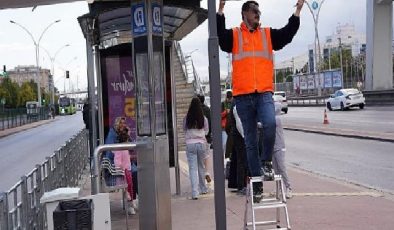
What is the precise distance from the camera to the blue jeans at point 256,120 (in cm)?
623

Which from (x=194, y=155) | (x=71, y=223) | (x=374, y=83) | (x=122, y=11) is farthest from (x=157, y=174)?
(x=374, y=83)

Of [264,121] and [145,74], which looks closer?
[264,121]

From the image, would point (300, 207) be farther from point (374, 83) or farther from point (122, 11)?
point (374, 83)

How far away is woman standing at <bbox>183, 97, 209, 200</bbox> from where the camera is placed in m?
11.2

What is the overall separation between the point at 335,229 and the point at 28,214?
3.76m

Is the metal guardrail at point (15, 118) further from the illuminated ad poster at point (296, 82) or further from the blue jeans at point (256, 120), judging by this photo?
the blue jeans at point (256, 120)

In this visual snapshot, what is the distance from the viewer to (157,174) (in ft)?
23.1

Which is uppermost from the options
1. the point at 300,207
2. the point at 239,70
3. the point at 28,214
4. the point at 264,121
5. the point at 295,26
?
the point at 295,26

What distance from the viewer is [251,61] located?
615cm

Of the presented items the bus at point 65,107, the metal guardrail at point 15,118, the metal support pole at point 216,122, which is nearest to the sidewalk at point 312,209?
the metal support pole at point 216,122

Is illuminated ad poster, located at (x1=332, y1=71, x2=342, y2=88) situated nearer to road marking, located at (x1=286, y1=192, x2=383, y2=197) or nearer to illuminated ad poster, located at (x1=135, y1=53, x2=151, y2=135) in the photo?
road marking, located at (x1=286, y1=192, x2=383, y2=197)

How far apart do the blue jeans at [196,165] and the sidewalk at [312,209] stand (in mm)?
218

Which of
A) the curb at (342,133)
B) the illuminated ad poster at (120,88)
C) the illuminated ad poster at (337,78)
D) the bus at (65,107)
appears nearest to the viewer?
the illuminated ad poster at (120,88)

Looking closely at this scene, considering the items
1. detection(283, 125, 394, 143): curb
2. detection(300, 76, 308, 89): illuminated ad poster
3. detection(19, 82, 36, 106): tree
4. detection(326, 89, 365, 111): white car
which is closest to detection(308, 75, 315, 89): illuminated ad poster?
detection(300, 76, 308, 89): illuminated ad poster
